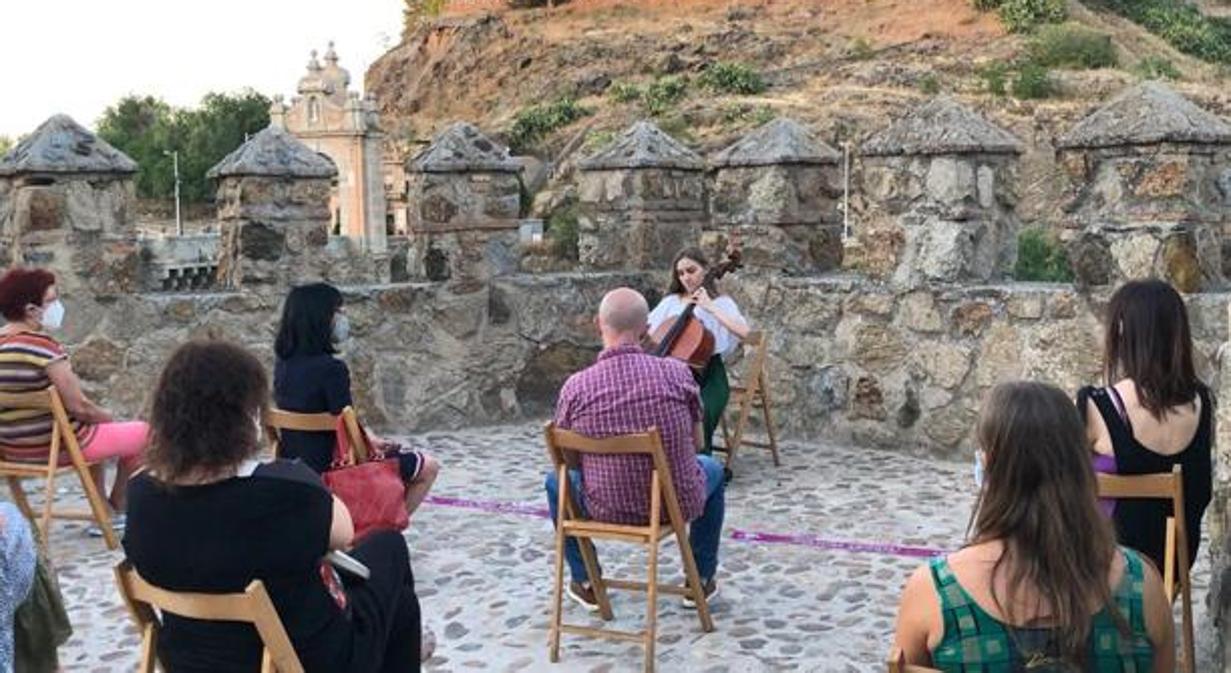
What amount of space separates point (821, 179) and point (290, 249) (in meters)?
3.41

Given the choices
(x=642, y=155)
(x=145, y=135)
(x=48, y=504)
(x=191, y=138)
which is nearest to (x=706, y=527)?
(x=48, y=504)

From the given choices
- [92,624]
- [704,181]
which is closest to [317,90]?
[704,181]

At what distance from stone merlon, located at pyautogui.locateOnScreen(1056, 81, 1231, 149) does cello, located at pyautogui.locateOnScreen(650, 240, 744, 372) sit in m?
2.11

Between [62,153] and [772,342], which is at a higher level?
[62,153]

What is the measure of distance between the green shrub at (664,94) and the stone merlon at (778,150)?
128 feet

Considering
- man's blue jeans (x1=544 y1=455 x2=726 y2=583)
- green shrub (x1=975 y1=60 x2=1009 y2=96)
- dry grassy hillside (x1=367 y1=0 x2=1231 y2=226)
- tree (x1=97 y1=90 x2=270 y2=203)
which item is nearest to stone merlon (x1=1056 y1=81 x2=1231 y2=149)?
man's blue jeans (x1=544 y1=455 x2=726 y2=583)

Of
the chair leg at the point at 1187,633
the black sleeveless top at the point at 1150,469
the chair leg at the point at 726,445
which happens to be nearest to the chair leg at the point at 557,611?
the black sleeveless top at the point at 1150,469

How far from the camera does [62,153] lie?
7.39m

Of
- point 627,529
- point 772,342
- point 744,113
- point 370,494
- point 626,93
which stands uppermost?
point 626,93

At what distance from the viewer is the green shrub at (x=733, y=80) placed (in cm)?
4769

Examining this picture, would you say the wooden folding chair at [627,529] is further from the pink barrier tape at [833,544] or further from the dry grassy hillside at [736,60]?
the dry grassy hillside at [736,60]

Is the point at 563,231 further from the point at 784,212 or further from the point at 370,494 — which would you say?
the point at 370,494

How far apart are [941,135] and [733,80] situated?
4186 centimetres

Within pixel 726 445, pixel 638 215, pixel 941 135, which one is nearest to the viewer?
pixel 941 135
